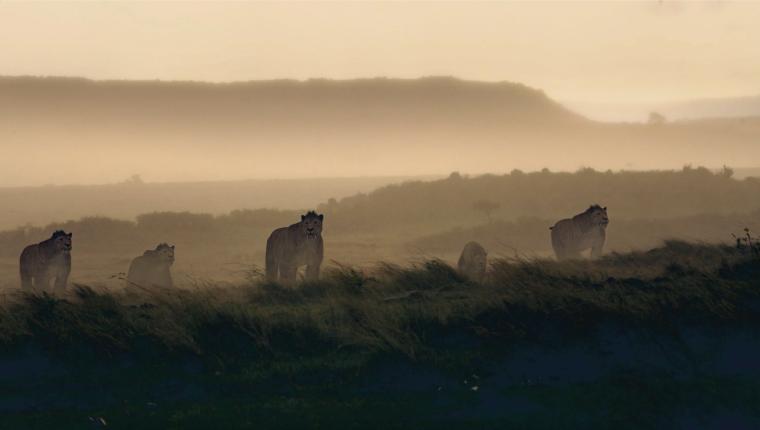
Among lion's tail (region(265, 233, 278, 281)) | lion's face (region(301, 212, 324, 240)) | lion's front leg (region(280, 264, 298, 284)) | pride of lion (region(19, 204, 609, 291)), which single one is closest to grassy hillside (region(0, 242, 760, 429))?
pride of lion (region(19, 204, 609, 291))

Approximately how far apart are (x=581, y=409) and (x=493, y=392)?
1180 mm

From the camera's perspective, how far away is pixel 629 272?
18094 mm

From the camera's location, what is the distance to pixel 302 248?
20.9 m

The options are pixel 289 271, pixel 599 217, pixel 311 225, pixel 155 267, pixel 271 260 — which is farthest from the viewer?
pixel 599 217

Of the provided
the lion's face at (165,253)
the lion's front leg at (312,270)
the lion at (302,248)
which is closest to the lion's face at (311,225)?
the lion at (302,248)

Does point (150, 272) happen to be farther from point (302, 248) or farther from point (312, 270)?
point (312, 270)

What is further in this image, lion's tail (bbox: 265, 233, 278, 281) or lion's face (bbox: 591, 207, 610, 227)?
lion's face (bbox: 591, 207, 610, 227)

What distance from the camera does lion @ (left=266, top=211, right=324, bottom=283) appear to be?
2086 cm

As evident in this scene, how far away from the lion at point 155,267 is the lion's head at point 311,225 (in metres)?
4.97

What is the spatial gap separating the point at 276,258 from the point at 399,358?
976 centimetres

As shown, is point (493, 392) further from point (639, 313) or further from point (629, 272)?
point (629, 272)

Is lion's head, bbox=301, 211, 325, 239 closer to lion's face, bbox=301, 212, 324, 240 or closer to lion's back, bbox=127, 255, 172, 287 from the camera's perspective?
lion's face, bbox=301, 212, 324, 240

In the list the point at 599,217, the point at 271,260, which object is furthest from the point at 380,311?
the point at 599,217

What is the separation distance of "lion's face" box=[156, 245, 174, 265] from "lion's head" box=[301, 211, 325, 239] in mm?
4967
